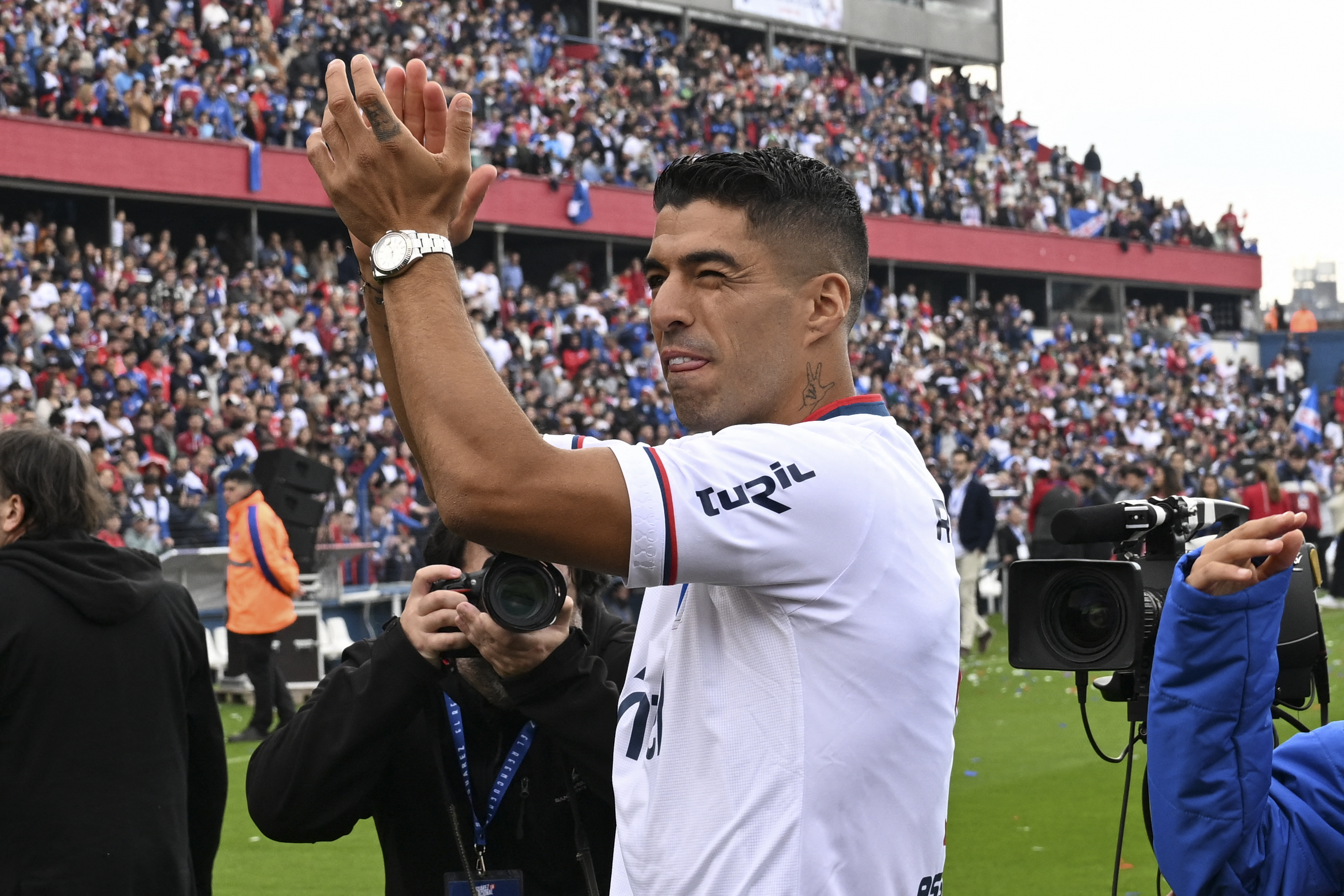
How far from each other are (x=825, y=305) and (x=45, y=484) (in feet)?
7.06

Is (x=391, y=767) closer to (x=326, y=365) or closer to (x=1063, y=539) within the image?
(x=1063, y=539)

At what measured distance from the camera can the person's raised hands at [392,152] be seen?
5.94 ft

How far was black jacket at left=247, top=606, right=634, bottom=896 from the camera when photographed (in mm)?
2779

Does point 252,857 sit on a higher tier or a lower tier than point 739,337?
lower

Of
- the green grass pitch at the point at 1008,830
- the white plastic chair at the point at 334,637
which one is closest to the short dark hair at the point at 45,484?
the green grass pitch at the point at 1008,830

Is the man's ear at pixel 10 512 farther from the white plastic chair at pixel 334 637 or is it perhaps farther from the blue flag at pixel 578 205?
the blue flag at pixel 578 205

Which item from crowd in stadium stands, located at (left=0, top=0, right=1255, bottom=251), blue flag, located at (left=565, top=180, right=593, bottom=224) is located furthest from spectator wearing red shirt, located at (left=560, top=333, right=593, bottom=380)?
blue flag, located at (left=565, top=180, right=593, bottom=224)

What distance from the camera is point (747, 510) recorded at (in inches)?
70.5

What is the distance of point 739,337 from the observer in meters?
2.01

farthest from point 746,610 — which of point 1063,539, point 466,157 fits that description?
point 1063,539

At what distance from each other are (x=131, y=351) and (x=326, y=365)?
8.33ft

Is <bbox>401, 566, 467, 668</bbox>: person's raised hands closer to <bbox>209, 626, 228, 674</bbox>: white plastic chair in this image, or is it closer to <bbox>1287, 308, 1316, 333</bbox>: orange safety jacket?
<bbox>209, 626, 228, 674</bbox>: white plastic chair

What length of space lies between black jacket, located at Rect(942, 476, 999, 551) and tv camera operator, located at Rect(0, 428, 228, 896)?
1143 centimetres

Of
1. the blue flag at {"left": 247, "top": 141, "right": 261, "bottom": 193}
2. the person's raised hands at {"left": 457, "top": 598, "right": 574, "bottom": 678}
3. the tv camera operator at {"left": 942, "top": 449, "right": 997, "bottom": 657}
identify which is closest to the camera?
the person's raised hands at {"left": 457, "top": 598, "right": 574, "bottom": 678}
